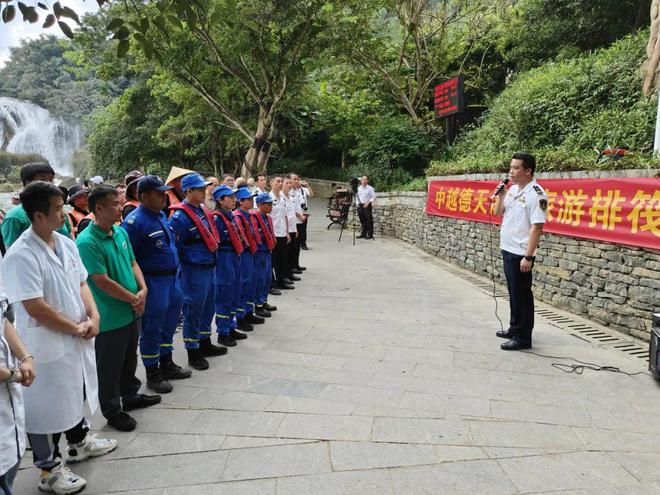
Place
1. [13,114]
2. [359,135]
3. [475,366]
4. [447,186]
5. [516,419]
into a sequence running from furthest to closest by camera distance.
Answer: [13,114] → [359,135] → [447,186] → [475,366] → [516,419]

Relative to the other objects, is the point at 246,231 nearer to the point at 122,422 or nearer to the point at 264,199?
the point at 264,199

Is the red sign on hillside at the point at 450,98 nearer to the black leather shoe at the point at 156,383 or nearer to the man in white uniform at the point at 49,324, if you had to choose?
the black leather shoe at the point at 156,383

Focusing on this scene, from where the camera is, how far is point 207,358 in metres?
4.56

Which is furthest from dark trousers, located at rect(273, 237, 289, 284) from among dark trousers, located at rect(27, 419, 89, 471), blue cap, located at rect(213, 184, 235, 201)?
dark trousers, located at rect(27, 419, 89, 471)

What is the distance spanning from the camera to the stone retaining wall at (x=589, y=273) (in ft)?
16.5

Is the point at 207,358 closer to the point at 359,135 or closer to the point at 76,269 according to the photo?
the point at 76,269

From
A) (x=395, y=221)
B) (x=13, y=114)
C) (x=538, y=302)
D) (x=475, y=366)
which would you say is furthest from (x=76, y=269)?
(x=13, y=114)

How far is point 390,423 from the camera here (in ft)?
10.6

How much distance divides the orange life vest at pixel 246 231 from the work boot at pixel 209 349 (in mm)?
1146

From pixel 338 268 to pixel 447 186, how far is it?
118 inches

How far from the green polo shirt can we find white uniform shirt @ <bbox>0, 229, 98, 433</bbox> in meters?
0.44

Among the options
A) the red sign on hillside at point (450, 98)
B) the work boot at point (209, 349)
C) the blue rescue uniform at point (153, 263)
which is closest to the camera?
the blue rescue uniform at point (153, 263)

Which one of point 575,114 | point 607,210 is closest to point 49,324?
point 607,210

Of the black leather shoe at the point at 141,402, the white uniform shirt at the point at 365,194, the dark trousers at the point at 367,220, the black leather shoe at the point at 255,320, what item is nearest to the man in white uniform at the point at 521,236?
the black leather shoe at the point at 255,320
